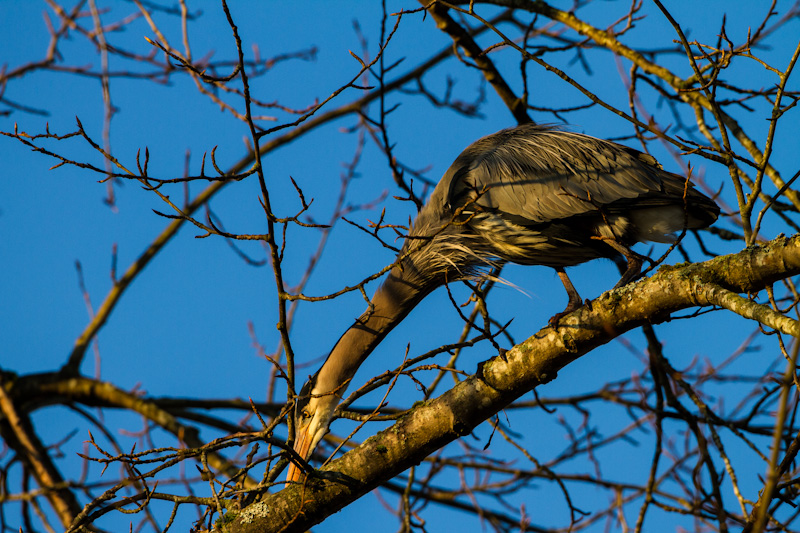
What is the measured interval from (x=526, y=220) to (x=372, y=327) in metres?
1.19

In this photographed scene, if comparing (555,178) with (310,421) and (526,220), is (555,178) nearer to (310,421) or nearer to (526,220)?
(526,220)

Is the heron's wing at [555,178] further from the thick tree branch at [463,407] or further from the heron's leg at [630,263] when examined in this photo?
the thick tree branch at [463,407]

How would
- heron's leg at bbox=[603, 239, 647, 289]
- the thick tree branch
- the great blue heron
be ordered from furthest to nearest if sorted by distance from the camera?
the great blue heron < heron's leg at bbox=[603, 239, 647, 289] < the thick tree branch

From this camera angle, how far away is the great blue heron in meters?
4.31

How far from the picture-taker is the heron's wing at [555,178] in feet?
14.4

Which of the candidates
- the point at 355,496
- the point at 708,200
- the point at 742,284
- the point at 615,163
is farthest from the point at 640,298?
the point at 615,163

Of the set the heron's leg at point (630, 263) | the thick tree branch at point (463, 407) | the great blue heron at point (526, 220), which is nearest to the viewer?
the thick tree branch at point (463, 407)

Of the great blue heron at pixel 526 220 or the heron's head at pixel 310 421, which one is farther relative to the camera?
the great blue heron at pixel 526 220

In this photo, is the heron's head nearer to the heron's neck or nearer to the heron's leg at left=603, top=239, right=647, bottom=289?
the heron's neck

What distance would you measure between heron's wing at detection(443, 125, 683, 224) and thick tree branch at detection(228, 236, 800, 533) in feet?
5.00

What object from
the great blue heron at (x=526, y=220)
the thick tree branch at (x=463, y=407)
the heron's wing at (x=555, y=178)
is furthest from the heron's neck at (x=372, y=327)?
the thick tree branch at (x=463, y=407)

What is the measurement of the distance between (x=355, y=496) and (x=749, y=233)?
2.03 m

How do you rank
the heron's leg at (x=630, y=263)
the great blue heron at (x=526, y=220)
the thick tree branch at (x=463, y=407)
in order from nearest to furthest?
the thick tree branch at (x=463, y=407) < the heron's leg at (x=630, y=263) < the great blue heron at (x=526, y=220)

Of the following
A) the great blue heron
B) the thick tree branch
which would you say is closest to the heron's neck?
the great blue heron
